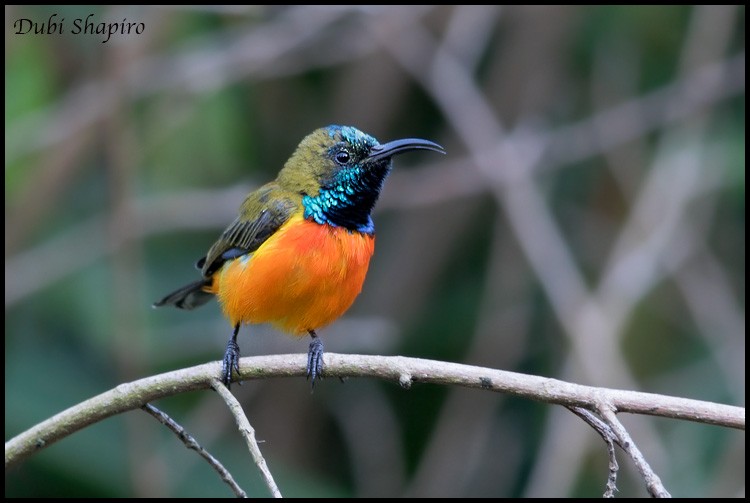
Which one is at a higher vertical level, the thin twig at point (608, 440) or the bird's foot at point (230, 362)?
the bird's foot at point (230, 362)

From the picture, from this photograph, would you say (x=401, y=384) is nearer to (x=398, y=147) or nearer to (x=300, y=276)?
(x=300, y=276)

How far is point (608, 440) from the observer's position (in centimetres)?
287

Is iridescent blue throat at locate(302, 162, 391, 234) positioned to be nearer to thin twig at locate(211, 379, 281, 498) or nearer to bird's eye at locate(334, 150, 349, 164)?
bird's eye at locate(334, 150, 349, 164)

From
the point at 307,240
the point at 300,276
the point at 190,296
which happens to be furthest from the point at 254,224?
the point at 190,296

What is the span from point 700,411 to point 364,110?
5423mm

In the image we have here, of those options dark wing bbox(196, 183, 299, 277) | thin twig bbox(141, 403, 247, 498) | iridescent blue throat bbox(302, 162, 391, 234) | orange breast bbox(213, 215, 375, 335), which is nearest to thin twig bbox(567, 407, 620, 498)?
thin twig bbox(141, 403, 247, 498)

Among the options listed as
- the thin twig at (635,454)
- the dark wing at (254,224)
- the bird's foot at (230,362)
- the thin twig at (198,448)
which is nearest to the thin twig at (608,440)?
the thin twig at (635,454)

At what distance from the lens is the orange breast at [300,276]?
4551mm

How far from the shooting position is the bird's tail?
214 inches

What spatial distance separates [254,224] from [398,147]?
2.77ft

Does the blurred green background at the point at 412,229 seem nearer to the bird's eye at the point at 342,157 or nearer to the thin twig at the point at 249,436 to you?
the bird's eye at the point at 342,157

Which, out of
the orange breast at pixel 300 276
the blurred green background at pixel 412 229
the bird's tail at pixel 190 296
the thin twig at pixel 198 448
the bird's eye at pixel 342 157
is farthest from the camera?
the blurred green background at pixel 412 229

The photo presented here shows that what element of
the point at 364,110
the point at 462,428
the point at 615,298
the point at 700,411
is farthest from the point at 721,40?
the point at 700,411

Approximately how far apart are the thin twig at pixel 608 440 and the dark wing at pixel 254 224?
7.17 feet
